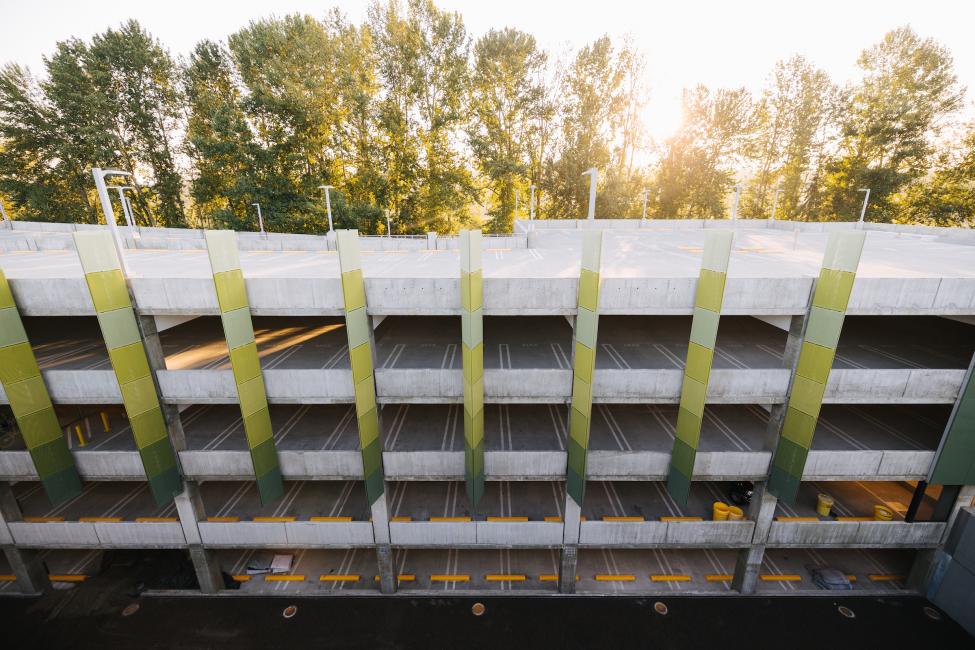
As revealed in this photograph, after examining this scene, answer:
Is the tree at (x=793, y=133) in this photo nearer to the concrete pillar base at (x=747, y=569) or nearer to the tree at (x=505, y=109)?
the tree at (x=505, y=109)

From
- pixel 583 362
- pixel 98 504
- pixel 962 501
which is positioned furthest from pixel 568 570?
pixel 98 504

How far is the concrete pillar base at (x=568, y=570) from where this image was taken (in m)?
14.1

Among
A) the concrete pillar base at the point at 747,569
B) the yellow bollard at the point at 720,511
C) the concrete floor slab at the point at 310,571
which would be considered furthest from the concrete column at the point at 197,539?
the concrete pillar base at the point at 747,569

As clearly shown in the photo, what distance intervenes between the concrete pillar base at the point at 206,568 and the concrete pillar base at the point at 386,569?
6.68 meters

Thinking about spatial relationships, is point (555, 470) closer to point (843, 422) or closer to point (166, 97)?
point (843, 422)

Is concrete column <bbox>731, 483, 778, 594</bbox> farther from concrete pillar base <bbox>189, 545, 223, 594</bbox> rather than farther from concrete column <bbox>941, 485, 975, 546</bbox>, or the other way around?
concrete pillar base <bbox>189, 545, 223, 594</bbox>

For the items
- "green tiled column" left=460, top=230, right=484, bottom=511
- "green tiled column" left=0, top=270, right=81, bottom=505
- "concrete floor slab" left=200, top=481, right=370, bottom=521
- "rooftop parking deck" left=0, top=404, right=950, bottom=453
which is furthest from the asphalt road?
"rooftop parking deck" left=0, top=404, right=950, bottom=453

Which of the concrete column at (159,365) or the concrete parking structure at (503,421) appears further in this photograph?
the concrete column at (159,365)

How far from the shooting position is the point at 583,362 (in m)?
Answer: 11.5

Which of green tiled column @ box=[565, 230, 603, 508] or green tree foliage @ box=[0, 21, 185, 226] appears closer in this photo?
green tiled column @ box=[565, 230, 603, 508]

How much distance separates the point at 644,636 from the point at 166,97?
211 ft

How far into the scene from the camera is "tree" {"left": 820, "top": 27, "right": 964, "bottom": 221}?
39219 mm

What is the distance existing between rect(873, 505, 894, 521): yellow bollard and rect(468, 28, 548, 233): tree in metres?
39.9

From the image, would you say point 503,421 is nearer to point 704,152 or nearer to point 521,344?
point 521,344
